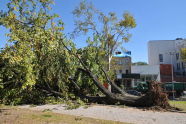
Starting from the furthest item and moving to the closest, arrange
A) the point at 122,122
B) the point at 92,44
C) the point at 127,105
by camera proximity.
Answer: the point at 92,44 → the point at 127,105 → the point at 122,122

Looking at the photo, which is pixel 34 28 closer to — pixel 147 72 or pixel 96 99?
pixel 96 99

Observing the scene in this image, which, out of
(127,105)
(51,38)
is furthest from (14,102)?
(127,105)

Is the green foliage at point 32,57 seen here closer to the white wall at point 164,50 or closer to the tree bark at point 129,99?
the tree bark at point 129,99

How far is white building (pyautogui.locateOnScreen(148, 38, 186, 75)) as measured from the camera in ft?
183

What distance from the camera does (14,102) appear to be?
13930 mm

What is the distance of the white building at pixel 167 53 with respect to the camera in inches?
2201

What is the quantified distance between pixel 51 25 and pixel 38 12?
96 cm

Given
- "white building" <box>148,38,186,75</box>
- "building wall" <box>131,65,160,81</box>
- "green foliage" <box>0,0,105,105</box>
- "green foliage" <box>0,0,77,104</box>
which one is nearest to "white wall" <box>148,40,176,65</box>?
"white building" <box>148,38,186,75</box>

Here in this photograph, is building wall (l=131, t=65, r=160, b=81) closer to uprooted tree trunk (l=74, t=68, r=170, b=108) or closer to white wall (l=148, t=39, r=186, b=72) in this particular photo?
white wall (l=148, t=39, r=186, b=72)

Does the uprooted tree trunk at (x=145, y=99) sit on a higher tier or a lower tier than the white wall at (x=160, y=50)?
lower

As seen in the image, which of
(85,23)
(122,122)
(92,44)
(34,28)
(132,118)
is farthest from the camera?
(85,23)

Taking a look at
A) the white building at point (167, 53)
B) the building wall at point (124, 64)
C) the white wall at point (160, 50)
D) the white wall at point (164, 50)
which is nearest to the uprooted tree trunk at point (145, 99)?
the building wall at point (124, 64)

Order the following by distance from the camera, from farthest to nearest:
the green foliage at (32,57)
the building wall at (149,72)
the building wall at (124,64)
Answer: the building wall at (124,64) < the building wall at (149,72) < the green foliage at (32,57)

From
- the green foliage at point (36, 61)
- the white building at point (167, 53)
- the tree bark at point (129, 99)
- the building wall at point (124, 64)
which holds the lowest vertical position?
the tree bark at point (129, 99)
